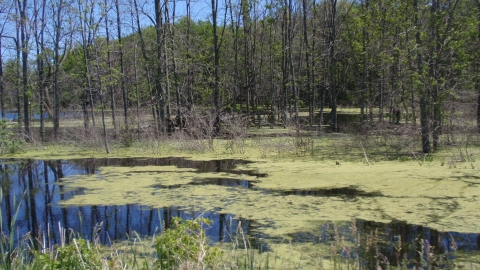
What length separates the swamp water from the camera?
16.8ft

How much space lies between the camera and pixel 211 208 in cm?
697

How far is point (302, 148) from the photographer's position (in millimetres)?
12422

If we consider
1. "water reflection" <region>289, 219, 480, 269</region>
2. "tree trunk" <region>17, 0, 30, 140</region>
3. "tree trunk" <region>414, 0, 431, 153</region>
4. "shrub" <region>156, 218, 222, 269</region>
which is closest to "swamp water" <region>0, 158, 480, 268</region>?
"water reflection" <region>289, 219, 480, 269</region>

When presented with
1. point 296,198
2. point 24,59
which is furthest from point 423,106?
point 24,59

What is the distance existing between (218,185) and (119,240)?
10.5 feet

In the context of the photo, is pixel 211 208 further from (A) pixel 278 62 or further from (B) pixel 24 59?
(A) pixel 278 62

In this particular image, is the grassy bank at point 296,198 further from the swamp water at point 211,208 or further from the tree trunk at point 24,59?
the tree trunk at point 24,59

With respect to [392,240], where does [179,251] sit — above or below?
above

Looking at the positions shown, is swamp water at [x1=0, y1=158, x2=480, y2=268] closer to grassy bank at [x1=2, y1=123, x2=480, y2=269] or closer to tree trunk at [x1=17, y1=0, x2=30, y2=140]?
grassy bank at [x1=2, y1=123, x2=480, y2=269]

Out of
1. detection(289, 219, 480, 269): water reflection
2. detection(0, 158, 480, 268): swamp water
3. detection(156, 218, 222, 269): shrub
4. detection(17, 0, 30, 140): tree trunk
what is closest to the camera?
detection(156, 218, 222, 269): shrub

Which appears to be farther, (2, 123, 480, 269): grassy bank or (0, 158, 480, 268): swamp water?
(0, 158, 480, 268): swamp water

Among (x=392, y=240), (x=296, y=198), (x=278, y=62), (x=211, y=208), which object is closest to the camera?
(x=392, y=240)

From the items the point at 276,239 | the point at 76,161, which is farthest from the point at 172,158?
the point at 276,239

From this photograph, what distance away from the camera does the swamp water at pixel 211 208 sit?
5.13 m
